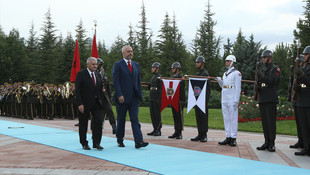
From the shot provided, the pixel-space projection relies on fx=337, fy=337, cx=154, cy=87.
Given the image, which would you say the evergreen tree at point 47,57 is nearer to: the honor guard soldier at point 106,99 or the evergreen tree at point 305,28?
the evergreen tree at point 305,28

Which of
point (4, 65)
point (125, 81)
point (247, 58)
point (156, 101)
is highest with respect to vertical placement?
point (4, 65)

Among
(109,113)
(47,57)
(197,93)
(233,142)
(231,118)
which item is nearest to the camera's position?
(233,142)

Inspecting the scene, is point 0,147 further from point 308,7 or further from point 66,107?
point 308,7

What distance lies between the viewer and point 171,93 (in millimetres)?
10180

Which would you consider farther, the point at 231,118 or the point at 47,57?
the point at 47,57

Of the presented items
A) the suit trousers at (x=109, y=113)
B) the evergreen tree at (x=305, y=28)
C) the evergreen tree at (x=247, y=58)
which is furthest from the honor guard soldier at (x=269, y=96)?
the evergreen tree at (x=305, y=28)

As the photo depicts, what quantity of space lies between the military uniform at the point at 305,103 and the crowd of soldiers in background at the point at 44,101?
14085mm

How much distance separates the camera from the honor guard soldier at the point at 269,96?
7.60 metres

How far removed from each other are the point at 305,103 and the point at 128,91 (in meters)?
3.86

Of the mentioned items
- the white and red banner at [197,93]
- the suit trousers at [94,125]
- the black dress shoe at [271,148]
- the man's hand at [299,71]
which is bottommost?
the black dress shoe at [271,148]

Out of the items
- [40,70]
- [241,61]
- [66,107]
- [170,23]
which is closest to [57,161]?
[66,107]

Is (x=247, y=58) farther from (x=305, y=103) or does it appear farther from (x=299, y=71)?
(x=299, y=71)

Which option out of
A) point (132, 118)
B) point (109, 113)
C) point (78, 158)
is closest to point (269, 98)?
point (132, 118)

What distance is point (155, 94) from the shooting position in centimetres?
1087
